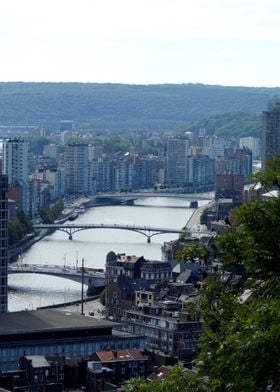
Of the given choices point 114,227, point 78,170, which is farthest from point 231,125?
point 114,227

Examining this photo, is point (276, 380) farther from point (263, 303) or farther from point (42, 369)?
point (42, 369)

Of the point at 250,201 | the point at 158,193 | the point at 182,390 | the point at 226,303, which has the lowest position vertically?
the point at 158,193

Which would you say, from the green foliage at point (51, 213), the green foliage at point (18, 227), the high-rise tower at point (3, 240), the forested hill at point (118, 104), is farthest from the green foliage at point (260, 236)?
the forested hill at point (118, 104)

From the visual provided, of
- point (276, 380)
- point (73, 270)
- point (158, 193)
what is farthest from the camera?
point (158, 193)

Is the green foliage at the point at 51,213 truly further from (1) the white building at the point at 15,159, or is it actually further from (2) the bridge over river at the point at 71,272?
(2) the bridge over river at the point at 71,272

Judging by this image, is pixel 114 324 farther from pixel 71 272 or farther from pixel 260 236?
pixel 260 236

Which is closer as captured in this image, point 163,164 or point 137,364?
point 137,364

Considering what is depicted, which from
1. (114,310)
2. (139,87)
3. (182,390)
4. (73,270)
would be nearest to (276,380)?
(182,390)

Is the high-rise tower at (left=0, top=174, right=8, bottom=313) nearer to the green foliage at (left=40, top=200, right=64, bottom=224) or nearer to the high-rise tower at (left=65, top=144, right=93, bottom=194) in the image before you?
the green foliage at (left=40, top=200, right=64, bottom=224)

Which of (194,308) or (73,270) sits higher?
(194,308)
